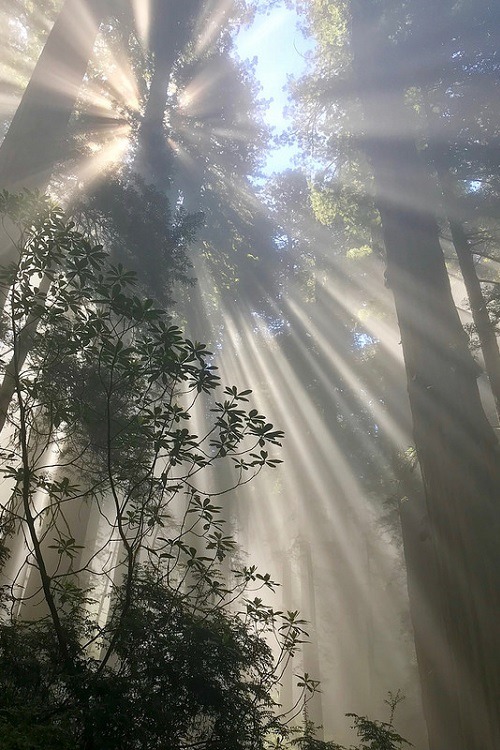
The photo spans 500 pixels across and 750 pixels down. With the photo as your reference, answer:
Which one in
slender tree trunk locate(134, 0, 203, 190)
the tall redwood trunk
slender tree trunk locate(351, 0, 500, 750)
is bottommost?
slender tree trunk locate(351, 0, 500, 750)

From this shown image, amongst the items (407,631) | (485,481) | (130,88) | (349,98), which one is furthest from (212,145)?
(407,631)

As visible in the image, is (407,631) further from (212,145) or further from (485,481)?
(212,145)

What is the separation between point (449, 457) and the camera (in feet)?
17.2

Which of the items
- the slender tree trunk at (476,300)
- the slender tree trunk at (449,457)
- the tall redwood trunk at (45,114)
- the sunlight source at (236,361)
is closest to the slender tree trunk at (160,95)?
the sunlight source at (236,361)

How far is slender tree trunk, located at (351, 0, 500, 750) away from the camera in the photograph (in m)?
4.36

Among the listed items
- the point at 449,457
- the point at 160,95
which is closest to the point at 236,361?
the point at 160,95

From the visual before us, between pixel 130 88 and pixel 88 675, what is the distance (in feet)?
55.0

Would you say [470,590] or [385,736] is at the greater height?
[470,590]

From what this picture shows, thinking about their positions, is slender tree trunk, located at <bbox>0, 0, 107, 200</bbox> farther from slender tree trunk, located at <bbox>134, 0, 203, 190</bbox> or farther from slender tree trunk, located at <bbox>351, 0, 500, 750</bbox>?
slender tree trunk, located at <bbox>134, 0, 203, 190</bbox>

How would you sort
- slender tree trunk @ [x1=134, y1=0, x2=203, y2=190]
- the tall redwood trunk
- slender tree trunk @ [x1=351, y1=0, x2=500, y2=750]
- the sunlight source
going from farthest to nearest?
slender tree trunk @ [x1=134, y1=0, x2=203, y2=190] < the tall redwood trunk < slender tree trunk @ [x1=351, y1=0, x2=500, y2=750] < the sunlight source

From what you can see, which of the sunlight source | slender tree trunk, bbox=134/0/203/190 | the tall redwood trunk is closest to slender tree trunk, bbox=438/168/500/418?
the sunlight source

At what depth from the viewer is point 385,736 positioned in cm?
426

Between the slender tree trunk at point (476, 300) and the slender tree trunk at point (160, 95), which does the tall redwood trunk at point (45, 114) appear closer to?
the slender tree trunk at point (160, 95)

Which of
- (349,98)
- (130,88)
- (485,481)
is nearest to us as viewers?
(485,481)
